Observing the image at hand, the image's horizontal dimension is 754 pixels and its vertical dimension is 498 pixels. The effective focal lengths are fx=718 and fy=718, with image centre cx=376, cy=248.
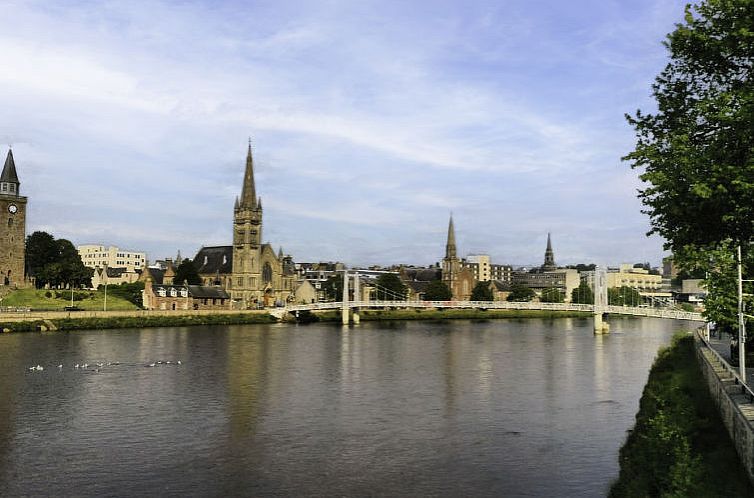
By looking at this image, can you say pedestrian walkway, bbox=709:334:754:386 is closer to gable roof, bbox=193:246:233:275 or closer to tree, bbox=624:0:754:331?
tree, bbox=624:0:754:331

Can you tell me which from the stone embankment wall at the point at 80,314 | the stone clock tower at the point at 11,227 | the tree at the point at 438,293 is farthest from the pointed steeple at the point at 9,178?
the tree at the point at 438,293

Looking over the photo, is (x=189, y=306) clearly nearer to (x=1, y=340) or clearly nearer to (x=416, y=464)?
(x=1, y=340)

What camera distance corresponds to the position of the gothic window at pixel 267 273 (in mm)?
157250

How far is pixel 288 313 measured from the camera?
136m

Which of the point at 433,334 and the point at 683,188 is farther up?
the point at 683,188

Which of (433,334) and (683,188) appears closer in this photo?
(683,188)

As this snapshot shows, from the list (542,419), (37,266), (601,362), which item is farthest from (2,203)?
(542,419)

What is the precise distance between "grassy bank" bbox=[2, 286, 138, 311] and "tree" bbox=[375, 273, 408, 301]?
6722 centimetres

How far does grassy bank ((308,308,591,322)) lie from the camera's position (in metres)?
145

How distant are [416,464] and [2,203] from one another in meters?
Answer: 111

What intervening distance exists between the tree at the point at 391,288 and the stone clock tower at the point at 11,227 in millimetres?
78795

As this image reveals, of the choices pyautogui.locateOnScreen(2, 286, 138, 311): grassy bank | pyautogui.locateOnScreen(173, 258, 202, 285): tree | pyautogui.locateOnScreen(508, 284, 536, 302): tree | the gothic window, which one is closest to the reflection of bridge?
the gothic window

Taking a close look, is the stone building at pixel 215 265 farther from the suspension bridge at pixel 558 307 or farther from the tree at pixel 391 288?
the tree at pixel 391 288

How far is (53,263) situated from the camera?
130 metres
